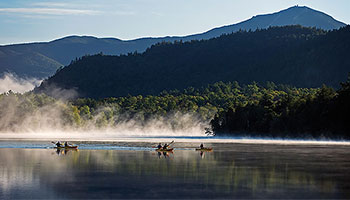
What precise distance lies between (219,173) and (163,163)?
12.2 metres

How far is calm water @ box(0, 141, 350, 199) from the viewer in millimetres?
41719

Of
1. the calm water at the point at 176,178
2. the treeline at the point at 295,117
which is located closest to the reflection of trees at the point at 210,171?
the calm water at the point at 176,178

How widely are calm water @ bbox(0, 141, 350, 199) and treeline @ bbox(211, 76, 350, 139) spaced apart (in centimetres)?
5633

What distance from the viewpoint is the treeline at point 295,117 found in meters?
124

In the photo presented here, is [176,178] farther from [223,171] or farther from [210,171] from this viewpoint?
[223,171]

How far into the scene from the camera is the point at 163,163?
65.1m

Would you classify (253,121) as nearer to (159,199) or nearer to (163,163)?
(163,163)

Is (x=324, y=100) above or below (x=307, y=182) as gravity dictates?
above

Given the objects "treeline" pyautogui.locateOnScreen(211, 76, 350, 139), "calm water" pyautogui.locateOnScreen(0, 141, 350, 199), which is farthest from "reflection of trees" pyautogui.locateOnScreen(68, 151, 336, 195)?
"treeline" pyautogui.locateOnScreen(211, 76, 350, 139)

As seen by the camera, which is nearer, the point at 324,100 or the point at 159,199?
the point at 159,199

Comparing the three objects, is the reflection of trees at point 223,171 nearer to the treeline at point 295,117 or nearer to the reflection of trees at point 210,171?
the reflection of trees at point 210,171

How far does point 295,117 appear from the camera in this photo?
141 metres

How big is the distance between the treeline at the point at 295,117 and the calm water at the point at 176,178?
2218 inches

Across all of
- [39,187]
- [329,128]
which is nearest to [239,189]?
[39,187]
